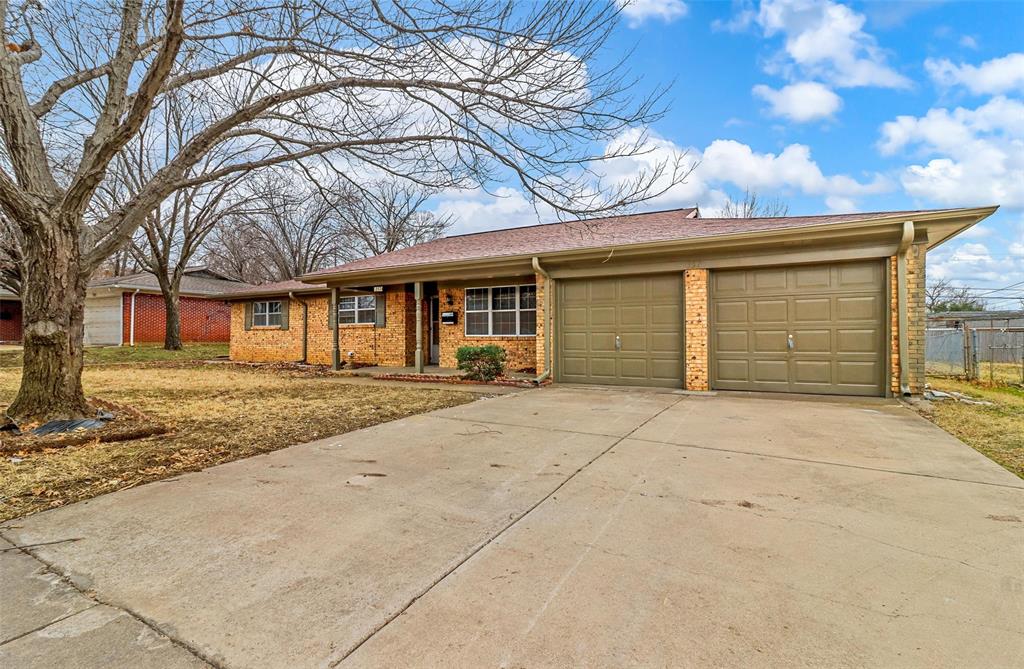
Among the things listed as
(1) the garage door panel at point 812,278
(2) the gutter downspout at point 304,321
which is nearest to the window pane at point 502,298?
(1) the garage door panel at point 812,278

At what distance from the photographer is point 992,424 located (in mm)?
5703

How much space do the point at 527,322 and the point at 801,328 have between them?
19.2 feet

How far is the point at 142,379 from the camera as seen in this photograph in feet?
35.5

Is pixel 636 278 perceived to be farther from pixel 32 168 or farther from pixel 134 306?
pixel 134 306

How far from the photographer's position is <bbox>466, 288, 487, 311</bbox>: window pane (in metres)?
12.4

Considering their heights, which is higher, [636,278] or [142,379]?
[636,278]

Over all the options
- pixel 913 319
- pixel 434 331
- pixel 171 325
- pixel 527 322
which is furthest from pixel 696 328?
pixel 171 325

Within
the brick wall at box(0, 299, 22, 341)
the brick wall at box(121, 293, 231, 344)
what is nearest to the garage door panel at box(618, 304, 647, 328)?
the brick wall at box(121, 293, 231, 344)

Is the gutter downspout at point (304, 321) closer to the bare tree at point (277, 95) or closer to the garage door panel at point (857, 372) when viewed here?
the bare tree at point (277, 95)

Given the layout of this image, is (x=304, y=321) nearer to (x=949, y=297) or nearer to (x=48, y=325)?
(x=48, y=325)

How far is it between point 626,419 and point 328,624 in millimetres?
4793

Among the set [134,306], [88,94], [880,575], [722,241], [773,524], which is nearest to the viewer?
[880,575]

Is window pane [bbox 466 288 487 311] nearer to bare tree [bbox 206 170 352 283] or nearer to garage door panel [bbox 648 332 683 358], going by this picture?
garage door panel [bbox 648 332 683 358]

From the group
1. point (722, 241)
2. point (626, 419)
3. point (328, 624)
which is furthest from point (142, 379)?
point (722, 241)
